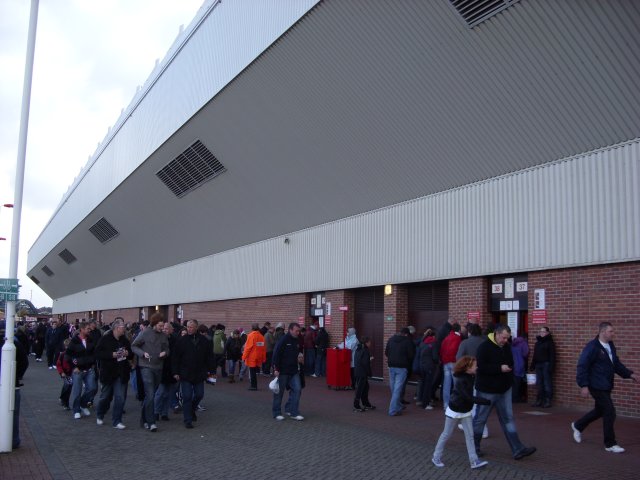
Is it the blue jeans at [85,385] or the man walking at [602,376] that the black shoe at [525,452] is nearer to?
the man walking at [602,376]

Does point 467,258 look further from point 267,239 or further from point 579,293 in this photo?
point 267,239

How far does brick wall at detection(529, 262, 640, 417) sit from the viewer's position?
38.8ft

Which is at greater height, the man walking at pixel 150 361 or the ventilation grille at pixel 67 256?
the ventilation grille at pixel 67 256

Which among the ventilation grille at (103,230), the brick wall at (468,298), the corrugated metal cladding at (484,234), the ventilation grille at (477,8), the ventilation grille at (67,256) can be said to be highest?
the ventilation grille at (477,8)

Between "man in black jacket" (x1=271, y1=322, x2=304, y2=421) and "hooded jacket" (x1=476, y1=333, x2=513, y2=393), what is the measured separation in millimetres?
4132

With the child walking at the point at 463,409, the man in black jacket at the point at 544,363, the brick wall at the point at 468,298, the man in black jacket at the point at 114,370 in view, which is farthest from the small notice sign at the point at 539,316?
the man in black jacket at the point at 114,370

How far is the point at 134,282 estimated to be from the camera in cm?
4281

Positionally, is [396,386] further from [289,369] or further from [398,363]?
[289,369]

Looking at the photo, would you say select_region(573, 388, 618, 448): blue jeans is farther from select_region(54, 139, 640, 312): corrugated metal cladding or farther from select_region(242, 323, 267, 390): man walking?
select_region(242, 323, 267, 390): man walking

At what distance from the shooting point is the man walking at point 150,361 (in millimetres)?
10625

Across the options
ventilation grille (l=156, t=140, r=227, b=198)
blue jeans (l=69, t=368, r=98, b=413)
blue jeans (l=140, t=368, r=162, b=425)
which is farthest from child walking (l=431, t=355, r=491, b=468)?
ventilation grille (l=156, t=140, r=227, b=198)

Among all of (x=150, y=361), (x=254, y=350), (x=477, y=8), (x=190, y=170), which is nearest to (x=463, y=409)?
(x=150, y=361)

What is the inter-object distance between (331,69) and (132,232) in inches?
917

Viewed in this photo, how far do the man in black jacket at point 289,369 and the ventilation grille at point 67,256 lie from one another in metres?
45.4
